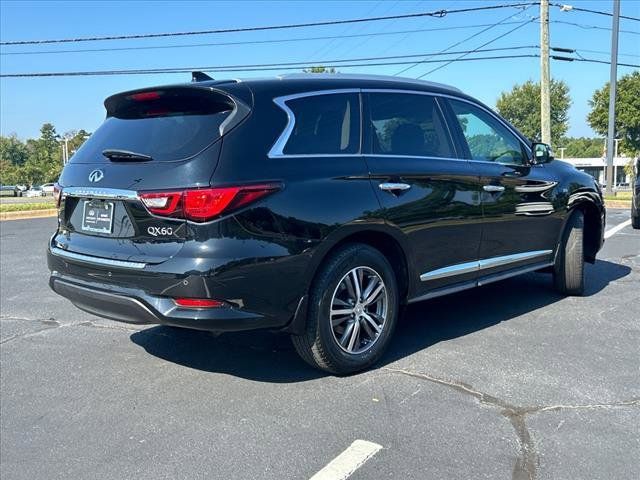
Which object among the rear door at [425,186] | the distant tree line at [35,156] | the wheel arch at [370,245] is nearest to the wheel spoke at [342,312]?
the wheel arch at [370,245]

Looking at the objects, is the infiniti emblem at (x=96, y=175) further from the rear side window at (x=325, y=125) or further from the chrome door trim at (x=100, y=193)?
the rear side window at (x=325, y=125)

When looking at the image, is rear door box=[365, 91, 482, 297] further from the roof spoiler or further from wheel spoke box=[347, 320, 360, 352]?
the roof spoiler

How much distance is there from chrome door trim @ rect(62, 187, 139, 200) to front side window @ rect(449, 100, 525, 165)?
2.65 m

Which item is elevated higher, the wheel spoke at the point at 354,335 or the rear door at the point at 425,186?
the rear door at the point at 425,186

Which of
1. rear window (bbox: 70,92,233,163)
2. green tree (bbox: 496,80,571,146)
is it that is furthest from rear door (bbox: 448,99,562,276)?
green tree (bbox: 496,80,571,146)

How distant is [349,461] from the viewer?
9.18ft

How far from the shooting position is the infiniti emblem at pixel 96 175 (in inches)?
141

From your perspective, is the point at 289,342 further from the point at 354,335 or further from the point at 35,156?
the point at 35,156

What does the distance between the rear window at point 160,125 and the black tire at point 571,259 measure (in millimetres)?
3790

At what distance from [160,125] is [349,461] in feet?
7.34

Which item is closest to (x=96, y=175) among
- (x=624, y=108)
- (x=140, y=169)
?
(x=140, y=169)

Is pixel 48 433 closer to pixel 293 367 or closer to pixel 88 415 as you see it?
pixel 88 415

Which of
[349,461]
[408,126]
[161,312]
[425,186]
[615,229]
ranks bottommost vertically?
[615,229]

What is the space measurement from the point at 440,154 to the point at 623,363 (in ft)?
6.30
